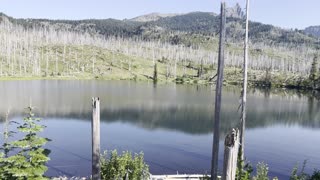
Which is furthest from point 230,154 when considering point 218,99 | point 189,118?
point 189,118

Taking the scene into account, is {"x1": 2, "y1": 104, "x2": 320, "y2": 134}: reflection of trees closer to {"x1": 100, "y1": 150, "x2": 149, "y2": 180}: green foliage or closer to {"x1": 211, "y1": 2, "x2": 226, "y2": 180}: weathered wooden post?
{"x1": 100, "y1": 150, "x2": 149, "y2": 180}: green foliage

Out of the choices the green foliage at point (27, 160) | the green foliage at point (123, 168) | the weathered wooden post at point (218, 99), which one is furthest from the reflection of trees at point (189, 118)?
the green foliage at point (27, 160)

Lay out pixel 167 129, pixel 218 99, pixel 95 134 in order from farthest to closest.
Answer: pixel 167 129 < pixel 95 134 < pixel 218 99

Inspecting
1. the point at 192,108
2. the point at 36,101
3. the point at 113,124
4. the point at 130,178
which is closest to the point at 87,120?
the point at 113,124

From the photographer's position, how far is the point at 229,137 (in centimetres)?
787

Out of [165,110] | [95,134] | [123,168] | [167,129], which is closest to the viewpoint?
[95,134]

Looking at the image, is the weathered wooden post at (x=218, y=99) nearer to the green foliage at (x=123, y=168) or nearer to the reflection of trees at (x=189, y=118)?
the green foliage at (x=123, y=168)

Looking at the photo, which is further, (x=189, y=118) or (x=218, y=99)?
(x=189, y=118)

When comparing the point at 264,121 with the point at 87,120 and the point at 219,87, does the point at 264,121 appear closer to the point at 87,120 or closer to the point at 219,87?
the point at 87,120

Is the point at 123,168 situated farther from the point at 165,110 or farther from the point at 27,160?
the point at 165,110

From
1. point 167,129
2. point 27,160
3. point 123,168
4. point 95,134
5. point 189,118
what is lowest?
point 167,129

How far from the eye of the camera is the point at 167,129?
71125mm

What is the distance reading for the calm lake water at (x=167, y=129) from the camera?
48.1m

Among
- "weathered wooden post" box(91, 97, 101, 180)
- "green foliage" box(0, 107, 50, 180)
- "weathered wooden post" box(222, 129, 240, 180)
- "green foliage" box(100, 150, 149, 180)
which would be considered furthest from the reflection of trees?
"weathered wooden post" box(222, 129, 240, 180)
